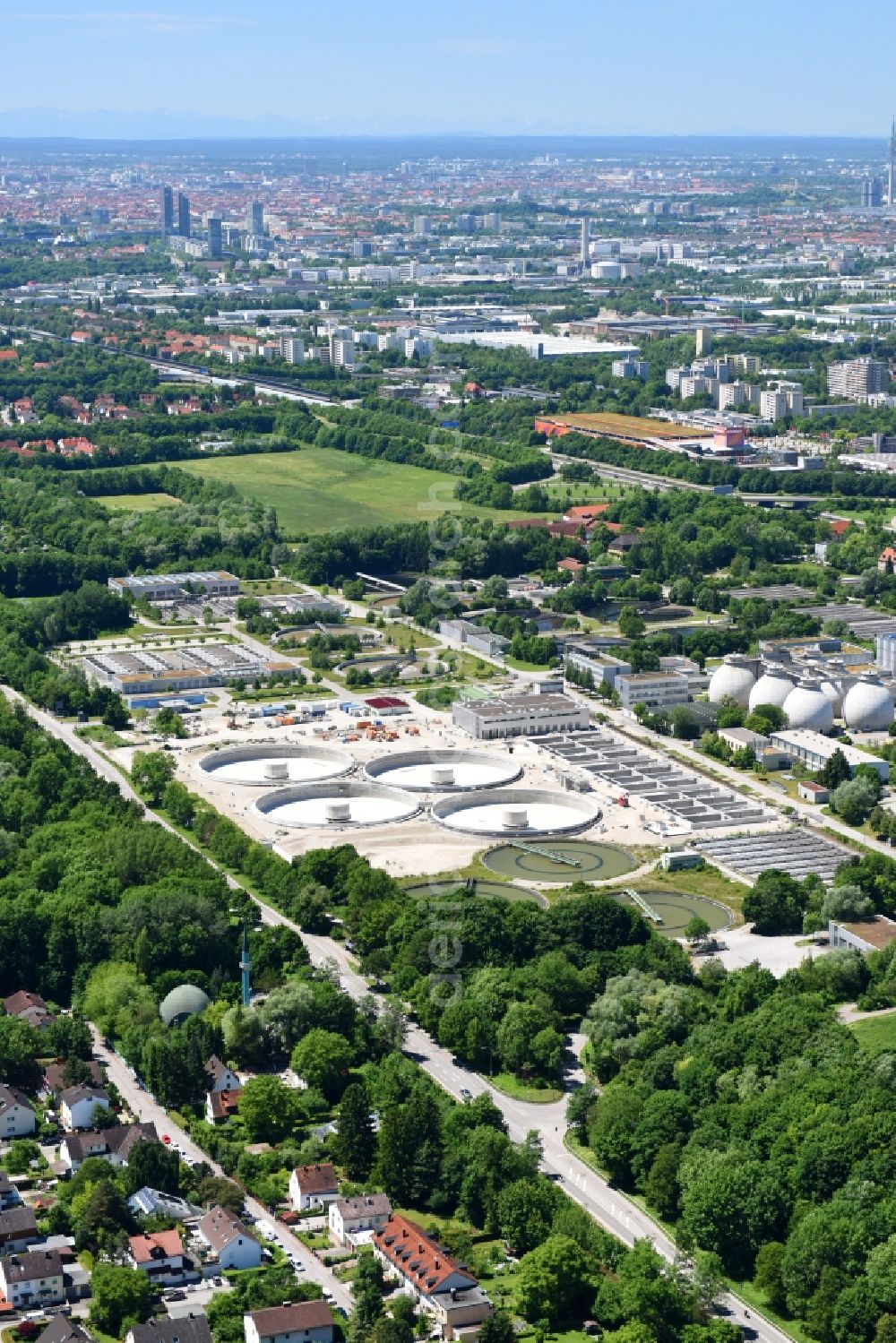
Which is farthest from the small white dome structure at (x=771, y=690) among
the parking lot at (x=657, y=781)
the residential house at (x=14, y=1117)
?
the residential house at (x=14, y=1117)

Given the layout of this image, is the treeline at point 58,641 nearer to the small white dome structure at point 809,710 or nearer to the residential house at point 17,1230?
the small white dome structure at point 809,710

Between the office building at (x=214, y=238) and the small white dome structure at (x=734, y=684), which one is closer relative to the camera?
the small white dome structure at (x=734, y=684)

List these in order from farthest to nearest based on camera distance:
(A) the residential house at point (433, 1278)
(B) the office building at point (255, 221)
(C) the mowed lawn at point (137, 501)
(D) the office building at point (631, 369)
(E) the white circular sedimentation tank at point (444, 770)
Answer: (B) the office building at point (255, 221), (D) the office building at point (631, 369), (C) the mowed lawn at point (137, 501), (E) the white circular sedimentation tank at point (444, 770), (A) the residential house at point (433, 1278)

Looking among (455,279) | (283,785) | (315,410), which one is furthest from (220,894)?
(455,279)

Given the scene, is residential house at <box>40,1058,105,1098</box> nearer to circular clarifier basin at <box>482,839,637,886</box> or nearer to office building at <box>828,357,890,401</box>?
circular clarifier basin at <box>482,839,637,886</box>

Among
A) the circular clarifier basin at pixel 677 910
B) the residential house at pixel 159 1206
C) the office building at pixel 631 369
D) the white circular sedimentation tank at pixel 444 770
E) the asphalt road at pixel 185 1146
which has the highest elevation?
the office building at pixel 631 369

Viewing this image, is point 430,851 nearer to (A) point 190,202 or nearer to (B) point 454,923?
(B) point 454,923
